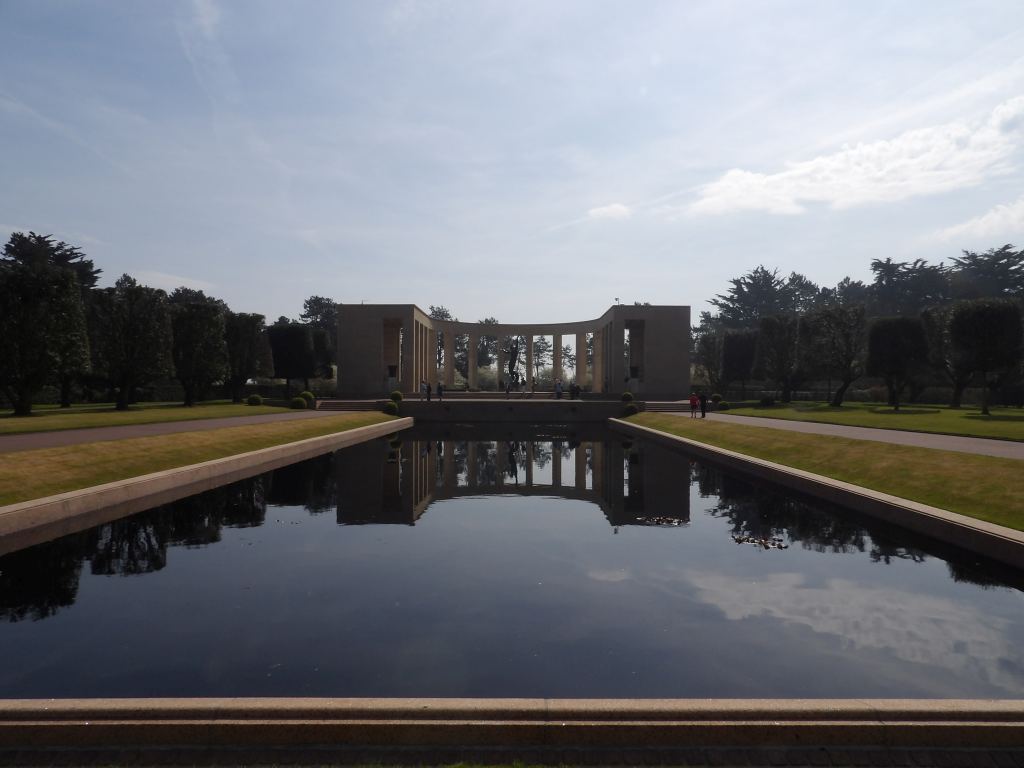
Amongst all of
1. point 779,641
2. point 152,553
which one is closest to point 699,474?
point 779,641

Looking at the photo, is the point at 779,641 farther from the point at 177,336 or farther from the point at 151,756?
the point at 177,336

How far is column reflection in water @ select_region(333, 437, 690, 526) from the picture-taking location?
13.6 metres

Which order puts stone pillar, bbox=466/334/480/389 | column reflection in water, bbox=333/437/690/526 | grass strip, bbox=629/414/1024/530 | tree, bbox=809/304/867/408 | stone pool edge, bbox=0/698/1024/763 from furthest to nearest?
stone pillar, bbox=466/334/480/389 < tree, bbox=809/304/867/408 < column reflection in water, bbox=333/437/690/526 < grass strip, bbox=629/414/1024/530 < stone pool edge, bbox=0/698/1024/763

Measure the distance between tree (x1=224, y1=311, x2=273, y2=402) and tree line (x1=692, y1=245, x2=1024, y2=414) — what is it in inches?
1505

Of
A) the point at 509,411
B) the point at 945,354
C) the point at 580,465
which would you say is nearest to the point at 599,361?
the point at 509,411

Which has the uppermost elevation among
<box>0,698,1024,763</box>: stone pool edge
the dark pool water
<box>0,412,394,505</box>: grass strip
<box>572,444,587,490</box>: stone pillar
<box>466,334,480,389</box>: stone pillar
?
<box>466,334,480,389</box>: stone pillar

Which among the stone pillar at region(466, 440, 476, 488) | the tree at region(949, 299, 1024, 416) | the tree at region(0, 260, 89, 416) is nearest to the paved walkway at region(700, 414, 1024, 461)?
the stone pillar at region(466, 440, 476, 488)

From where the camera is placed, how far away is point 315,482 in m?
17.0

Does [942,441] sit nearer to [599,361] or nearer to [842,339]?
[842,339]

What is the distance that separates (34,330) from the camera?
101 feet

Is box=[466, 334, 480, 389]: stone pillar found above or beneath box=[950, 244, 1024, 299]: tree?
beneath

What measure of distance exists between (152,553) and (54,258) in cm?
5866

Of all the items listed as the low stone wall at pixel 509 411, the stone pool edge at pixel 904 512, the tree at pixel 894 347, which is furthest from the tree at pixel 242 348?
the tree at pixel 894 347

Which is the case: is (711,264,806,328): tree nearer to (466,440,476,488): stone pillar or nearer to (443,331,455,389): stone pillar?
(443,331,455,389): stone pillar
